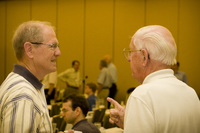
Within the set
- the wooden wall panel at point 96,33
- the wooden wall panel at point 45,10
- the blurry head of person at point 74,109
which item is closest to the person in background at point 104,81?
the wooden wall panel at point 96,33

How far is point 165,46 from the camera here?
153cm

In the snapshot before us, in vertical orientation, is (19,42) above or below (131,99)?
above

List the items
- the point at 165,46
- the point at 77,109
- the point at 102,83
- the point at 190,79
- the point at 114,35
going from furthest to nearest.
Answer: the point at 114,35 → the point at 190,79 → the point at 102,83 → the point at 77,109 → the point at 165,46

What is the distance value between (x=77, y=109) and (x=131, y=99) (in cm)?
227

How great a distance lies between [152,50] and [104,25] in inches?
360

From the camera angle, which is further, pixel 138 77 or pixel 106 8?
pixel 106 8

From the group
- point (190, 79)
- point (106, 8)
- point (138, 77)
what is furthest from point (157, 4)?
point (138, 77)

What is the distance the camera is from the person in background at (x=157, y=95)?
55.1 inches

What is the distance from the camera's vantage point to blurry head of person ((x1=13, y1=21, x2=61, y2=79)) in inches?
65.8

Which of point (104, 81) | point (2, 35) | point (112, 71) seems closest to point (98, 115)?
point (104, 81)

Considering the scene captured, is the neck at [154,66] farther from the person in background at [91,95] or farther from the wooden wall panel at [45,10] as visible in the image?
the wooden wall panel at [45,10]

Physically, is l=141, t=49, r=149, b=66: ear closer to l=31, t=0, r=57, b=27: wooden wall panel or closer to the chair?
the chair

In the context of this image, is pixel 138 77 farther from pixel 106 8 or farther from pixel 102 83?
pixel 106 8

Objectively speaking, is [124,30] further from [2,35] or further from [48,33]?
[48,33]
